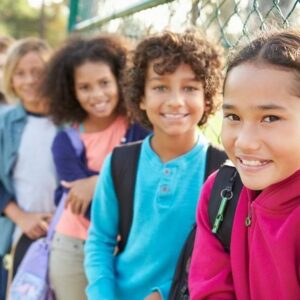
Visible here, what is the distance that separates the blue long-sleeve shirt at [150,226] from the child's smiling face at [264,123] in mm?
621

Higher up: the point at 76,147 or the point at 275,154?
the point at 76,147

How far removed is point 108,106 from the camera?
258 cm

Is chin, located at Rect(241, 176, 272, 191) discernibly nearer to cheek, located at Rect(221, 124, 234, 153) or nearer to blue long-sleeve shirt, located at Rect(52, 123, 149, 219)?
cheek, located at Rect(221, 124, 234, 153)

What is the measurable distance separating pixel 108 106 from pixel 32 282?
87 centimetres

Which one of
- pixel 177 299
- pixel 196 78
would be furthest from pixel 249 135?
pixel 196 78

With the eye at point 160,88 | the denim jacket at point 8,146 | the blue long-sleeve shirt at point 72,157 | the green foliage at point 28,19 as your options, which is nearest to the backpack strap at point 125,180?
the eye at point 160,88

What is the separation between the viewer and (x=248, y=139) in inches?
47.6

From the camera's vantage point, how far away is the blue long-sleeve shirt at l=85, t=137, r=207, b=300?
Answer: 1869mm

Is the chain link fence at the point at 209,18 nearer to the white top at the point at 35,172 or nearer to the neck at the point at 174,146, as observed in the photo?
the neck at the point at 174,146

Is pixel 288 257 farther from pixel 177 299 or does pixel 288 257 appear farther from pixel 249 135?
pixel 177 299

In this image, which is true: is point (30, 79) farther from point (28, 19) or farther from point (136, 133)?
point (28, 19)

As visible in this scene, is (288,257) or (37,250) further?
(37,250)

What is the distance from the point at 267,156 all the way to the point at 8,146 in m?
1.94

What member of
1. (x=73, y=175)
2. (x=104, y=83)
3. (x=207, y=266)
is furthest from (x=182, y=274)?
(x=104, y=83)
